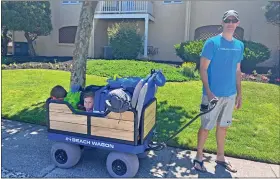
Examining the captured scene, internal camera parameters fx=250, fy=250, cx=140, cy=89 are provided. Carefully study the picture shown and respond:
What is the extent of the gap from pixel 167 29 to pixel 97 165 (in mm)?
12804

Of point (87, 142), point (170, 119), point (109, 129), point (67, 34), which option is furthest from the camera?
point (67, 34)

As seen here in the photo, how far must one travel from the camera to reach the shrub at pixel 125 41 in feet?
43.0

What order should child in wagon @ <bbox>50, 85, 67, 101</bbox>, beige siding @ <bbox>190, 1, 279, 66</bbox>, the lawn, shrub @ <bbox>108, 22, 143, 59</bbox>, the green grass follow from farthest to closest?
shrub @ <bbox>108, 22, 143, 59</bbox>
beige siding @ <bbox>190, 1, 279, 66</bbox>
the green grass
the lawn
child in wagon @ <bbox>50, 85, 67, 101</bbox>

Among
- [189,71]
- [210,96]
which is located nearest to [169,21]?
[189,71]

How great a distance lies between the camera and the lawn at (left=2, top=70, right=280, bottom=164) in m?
4.02

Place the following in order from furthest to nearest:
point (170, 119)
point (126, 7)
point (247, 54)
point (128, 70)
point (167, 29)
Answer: point (167, 29), point (126, 7), point (247, 54), point (128, 70), point (170, 119)

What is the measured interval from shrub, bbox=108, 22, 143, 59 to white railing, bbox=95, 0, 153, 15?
1.72 m

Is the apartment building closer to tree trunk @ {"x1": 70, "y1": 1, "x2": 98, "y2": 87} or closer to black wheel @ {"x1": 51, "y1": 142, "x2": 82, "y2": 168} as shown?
tree trunk @ {"x1": 70, "y1": 1, "x2": 98, "y2": 87}

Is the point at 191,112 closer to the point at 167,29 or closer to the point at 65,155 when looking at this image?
the point at 65,155


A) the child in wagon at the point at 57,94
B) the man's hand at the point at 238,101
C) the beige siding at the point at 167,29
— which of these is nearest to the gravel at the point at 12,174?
the child in wagon at the point at 57,94

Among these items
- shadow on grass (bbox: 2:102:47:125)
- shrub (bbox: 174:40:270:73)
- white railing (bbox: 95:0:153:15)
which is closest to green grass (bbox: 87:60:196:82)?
shrub (bbox: 174:40:270:73)

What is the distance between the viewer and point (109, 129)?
116 inches

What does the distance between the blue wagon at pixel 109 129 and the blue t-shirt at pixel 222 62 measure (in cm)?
63

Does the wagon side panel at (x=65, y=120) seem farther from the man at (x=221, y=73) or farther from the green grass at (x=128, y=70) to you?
the green grass at (x=128, y=70)
